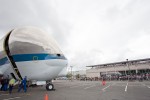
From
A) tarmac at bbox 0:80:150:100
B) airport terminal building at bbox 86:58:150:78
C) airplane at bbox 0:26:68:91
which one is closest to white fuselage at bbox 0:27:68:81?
airplane at bbox 0:26:68:91

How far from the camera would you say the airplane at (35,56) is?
1476 centimetres

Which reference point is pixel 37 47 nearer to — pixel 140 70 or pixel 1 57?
pixel 1 57

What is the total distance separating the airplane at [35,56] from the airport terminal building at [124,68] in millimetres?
53913

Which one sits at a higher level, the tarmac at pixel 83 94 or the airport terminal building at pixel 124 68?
the airport terminal building at pixel 124 68

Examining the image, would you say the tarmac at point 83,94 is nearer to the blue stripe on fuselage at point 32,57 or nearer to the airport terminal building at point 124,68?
the blue stripe on fuselage at point 32,57

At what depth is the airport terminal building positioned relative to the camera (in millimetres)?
73950

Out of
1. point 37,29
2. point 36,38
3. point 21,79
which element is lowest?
point 21,79

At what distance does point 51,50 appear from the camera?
15.2 m

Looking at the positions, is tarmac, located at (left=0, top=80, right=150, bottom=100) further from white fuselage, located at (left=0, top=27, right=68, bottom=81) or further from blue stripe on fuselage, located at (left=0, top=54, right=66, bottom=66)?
blue stripe on fuselage, located at (left=0, top=54, right=66, bottom=66)

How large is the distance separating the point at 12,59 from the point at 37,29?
3575 mm

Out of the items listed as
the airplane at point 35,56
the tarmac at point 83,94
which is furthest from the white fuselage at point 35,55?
the tarmac at point 83,94

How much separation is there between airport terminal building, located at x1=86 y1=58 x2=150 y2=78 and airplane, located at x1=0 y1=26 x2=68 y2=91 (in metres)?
53.9

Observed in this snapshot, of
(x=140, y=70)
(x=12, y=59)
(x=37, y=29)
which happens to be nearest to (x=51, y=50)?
(x=37, y=29)

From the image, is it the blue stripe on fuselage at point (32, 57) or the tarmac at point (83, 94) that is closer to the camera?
the tarmac at point (83, 94)
